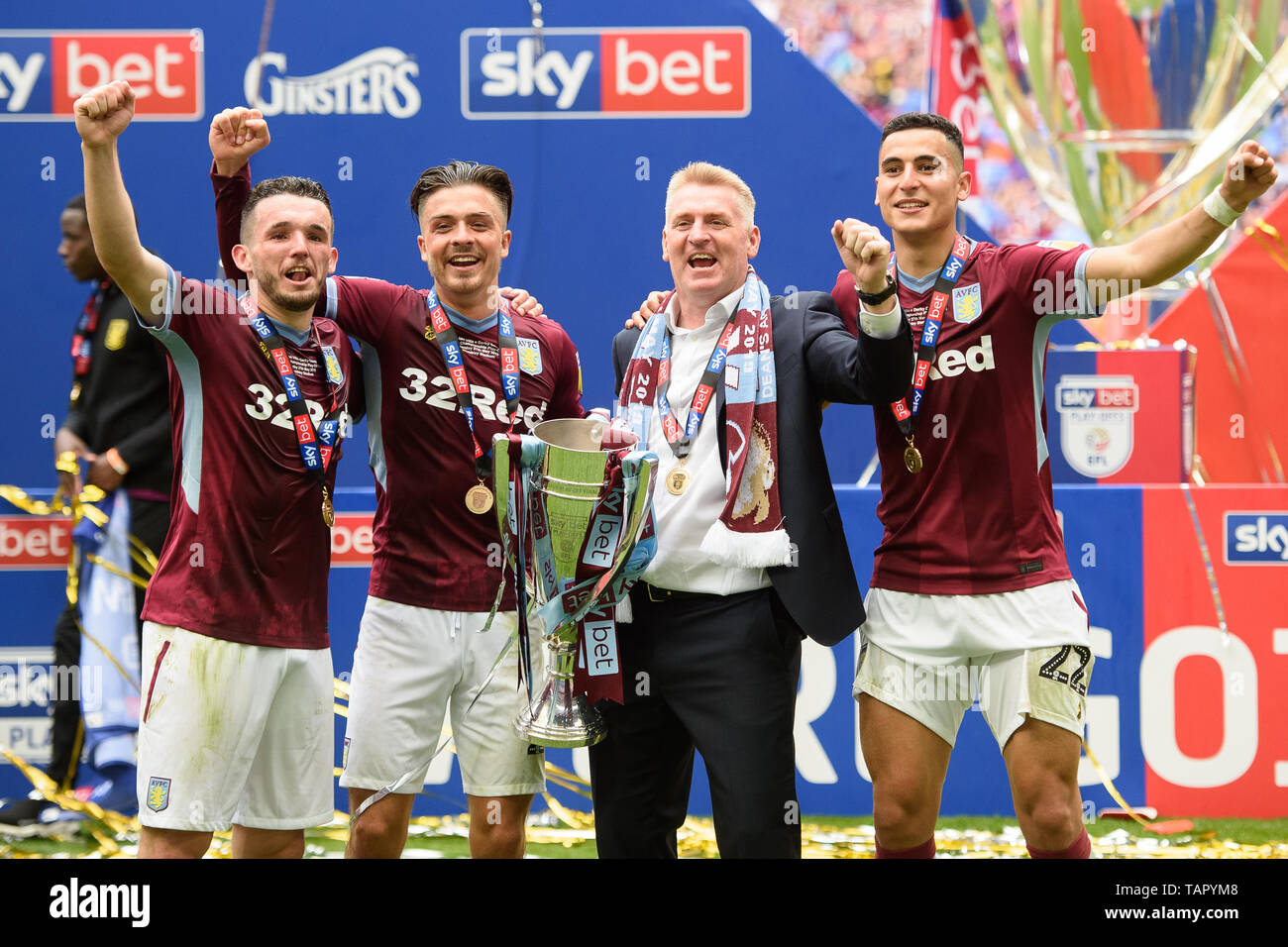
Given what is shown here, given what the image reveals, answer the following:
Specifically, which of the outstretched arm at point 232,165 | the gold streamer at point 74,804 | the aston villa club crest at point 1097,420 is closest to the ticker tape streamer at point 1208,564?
the aston villa club crest at point 1097,420

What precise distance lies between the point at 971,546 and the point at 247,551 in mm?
1626

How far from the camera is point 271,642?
289cm

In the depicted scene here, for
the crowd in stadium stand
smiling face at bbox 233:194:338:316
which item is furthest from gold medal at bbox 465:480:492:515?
the crowd in stadium stand

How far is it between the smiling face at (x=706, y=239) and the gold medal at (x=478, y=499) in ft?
2.20

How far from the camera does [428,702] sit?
3039 millimetres

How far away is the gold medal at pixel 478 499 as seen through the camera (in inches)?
120

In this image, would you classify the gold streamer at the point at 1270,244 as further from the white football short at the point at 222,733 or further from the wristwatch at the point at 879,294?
the white football short at the point at 222,733

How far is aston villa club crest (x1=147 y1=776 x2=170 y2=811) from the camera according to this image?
2.80m

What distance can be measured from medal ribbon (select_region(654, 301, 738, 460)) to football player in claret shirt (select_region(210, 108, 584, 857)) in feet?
1.24

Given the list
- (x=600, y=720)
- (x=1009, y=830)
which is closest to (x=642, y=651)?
(x=600, y=720)

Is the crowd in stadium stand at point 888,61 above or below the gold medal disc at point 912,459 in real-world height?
above

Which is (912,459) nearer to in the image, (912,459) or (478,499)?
(912,459)

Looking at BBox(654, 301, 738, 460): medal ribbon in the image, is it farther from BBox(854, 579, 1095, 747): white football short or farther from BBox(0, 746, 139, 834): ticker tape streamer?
BBox(0, 746, 139, 834): ticker tape streamer

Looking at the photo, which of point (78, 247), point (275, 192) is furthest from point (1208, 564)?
point (78, 247)
